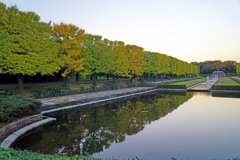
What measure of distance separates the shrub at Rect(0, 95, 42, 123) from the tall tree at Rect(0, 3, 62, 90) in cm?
651

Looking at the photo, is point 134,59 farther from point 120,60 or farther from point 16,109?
point 16,109

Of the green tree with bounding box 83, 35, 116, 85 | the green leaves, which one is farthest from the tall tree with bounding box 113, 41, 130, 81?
the green leaves

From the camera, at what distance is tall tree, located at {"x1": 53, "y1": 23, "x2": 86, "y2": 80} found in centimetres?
2178

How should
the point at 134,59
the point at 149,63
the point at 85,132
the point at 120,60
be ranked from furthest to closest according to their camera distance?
the point at 149,63 < the point at 134,59 < the point at 120,60 < the point at 85,132

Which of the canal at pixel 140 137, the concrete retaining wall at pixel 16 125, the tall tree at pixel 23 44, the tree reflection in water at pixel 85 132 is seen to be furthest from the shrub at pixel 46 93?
the concrete retaining wall at pixel 16 125

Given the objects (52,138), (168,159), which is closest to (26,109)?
(52,138)

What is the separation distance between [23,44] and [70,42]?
23.2 ft

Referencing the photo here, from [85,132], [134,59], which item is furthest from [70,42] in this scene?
[134,59]

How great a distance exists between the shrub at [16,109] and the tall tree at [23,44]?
256 inches

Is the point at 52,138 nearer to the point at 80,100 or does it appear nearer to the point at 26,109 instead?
the point at 26,109

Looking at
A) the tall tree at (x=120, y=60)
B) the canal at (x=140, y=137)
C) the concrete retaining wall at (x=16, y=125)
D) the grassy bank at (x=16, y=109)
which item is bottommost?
the canal at (x=140, y=137)

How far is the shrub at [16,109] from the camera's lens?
876 cm

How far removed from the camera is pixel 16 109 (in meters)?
9.48

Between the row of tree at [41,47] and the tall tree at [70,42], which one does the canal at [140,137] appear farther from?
the tall tree at [70,42]
